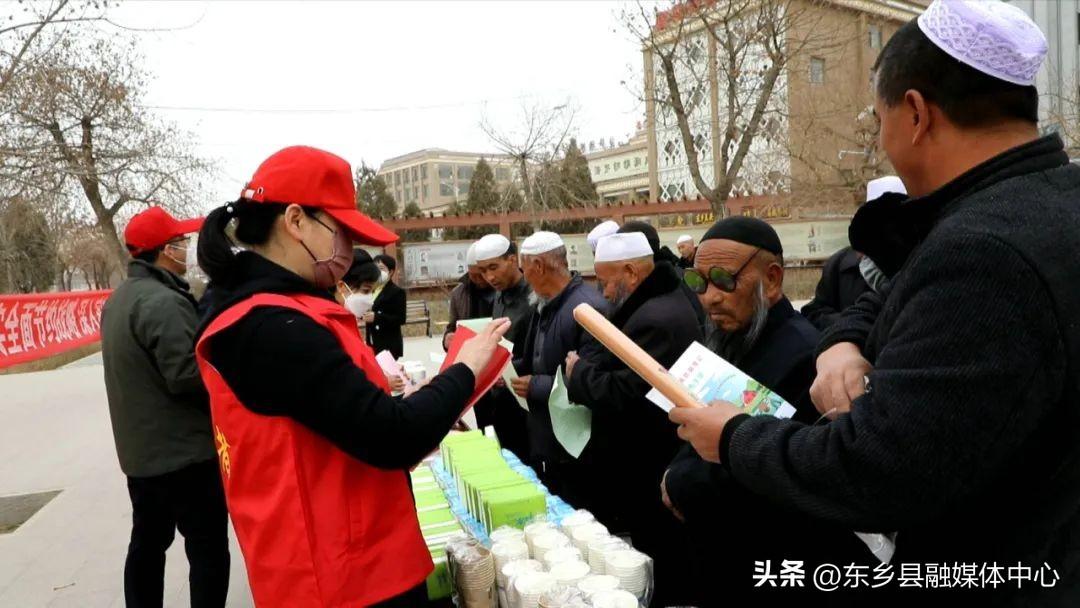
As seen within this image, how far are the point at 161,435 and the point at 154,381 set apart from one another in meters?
0.25

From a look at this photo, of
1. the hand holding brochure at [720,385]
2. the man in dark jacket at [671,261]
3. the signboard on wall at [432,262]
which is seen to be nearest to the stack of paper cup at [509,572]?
the hand holding brochure at [720,385]

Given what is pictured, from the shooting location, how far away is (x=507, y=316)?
4.77 metres

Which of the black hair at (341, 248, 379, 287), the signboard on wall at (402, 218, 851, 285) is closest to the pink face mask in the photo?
the black hair at (341, 248, 379, 287)

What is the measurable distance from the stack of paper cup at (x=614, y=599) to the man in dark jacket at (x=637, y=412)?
1.26 meters

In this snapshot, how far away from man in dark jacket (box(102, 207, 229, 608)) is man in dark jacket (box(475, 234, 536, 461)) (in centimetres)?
198

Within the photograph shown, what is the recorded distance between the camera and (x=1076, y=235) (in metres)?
0.98

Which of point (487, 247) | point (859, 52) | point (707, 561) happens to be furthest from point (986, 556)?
point (859, 52)

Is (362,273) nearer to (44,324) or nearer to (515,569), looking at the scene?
(515,569)

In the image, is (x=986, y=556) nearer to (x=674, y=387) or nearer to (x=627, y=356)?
(x=674, y=387)

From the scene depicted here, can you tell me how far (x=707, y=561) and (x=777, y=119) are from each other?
21.4m

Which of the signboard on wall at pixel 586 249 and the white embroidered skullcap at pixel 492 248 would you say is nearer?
the white embroidered skullcap at pixel 492 248

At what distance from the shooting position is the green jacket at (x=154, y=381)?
116 inches

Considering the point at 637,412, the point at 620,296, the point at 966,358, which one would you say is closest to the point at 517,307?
the point at 620,296

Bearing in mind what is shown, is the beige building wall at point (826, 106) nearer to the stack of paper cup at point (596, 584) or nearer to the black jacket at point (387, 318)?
the black jacket at point (387, 318)
